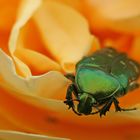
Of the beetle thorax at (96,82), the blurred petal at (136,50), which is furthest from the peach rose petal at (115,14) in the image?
the beetle thorax at (96,82)

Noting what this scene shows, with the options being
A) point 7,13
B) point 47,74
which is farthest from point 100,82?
point 7,13

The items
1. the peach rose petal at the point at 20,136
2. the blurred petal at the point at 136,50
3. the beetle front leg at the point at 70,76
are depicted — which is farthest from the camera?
the blurred petal at the point at 136,50

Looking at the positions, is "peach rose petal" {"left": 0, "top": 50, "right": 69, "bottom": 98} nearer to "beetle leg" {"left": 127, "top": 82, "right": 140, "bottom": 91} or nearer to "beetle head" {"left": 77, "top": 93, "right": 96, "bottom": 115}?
"beetle head" {"left": 77, "top": 93, "right": 96, "bottom": 115}

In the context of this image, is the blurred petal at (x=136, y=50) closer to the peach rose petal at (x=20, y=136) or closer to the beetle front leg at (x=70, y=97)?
the beetle front leg at (x=70, y=97)

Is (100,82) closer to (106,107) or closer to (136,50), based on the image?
(106,107)

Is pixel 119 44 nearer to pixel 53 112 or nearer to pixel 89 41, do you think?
pixel 89 41
